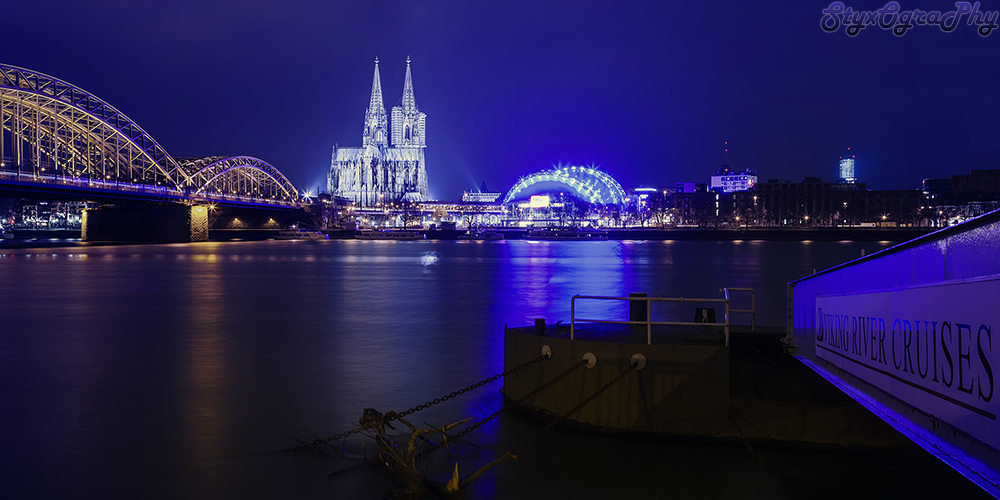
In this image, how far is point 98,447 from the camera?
36.7 feet

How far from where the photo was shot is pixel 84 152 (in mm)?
106938

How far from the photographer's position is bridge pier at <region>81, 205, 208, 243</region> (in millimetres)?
122938

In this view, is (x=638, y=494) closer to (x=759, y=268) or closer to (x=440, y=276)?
(x=440, y=276)

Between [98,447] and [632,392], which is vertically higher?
[632,392]

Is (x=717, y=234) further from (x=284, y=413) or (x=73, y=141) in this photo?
(x=284, y=413)

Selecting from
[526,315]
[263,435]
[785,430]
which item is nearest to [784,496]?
[785,430]

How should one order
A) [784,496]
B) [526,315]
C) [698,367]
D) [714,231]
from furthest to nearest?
[714,231] → [526,315] → [698,367] → [784,496]

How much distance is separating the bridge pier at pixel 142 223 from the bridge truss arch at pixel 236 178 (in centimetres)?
506

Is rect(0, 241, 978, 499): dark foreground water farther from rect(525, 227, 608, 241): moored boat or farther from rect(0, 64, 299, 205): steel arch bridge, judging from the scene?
rect(525, 227, 608, 241): moored boat

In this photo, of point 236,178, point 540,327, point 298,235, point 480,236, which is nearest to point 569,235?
point 480,236

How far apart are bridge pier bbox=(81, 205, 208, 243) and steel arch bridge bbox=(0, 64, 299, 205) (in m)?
4.71

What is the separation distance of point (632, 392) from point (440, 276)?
45.1m

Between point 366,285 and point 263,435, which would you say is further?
point 366,285

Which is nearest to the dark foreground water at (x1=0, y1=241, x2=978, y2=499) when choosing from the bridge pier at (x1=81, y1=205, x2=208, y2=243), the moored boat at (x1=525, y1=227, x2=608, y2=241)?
the bridge pier at (x1=81, y1=205, x2=208, y2=243)
